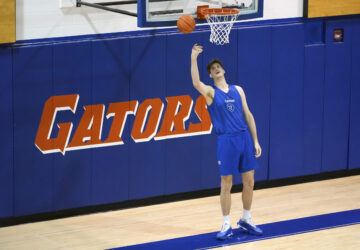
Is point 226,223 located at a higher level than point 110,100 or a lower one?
lower

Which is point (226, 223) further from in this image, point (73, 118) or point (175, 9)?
point (175, 9)

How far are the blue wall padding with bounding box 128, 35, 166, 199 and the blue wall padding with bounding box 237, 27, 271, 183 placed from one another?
106 centimetres

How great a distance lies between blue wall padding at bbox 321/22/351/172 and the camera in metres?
10.2

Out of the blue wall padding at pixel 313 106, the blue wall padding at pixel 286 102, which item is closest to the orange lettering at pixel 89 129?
the blue wall padding at pixel 286 102

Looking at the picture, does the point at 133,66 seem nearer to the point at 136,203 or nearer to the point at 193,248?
the point at 136,203

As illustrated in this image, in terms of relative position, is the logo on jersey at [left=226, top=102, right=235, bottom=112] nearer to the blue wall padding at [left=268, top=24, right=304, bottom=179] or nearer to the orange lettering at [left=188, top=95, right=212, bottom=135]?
the orange lettering at [left=188, top=95, right=212, bottom=135]

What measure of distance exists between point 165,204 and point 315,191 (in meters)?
1.93

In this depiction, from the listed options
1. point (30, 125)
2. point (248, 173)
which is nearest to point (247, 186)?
point (248, 173)

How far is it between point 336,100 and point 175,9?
2641mm

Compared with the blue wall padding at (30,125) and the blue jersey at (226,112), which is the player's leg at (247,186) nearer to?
the blue jersey at (226,112)

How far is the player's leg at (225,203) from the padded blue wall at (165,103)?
1.43 m

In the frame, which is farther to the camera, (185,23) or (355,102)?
(355,102)

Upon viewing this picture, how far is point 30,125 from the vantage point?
8.52 meters

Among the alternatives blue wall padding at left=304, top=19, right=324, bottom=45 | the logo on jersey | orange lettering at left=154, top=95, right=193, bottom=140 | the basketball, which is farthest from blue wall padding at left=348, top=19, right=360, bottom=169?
the basketball
